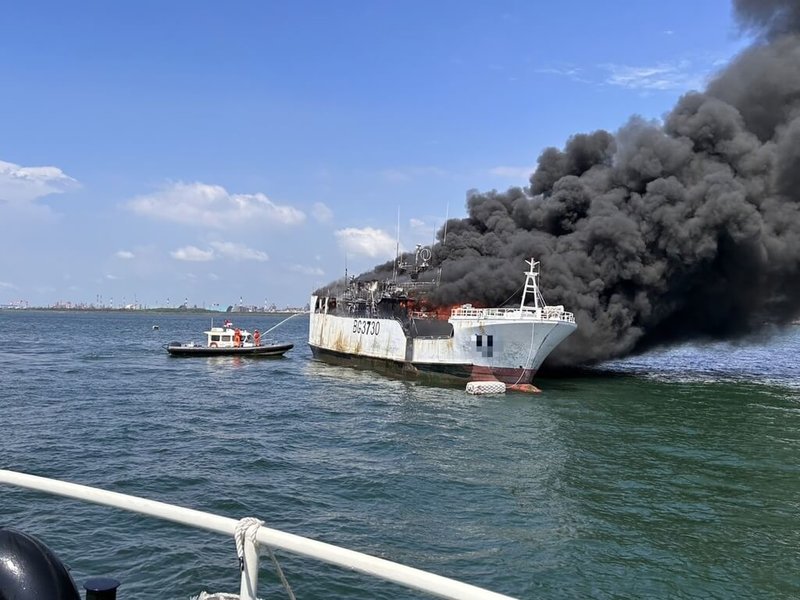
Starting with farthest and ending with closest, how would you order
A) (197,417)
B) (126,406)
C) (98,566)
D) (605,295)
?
(605,295)
(126,406)
(197,417)
(98,566)

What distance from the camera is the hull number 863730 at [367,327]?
53.5 m

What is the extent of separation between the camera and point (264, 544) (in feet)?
12.7

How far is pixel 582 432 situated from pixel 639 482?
8.38m

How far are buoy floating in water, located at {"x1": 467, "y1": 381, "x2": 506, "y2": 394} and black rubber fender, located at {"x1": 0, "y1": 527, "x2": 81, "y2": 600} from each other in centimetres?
3748

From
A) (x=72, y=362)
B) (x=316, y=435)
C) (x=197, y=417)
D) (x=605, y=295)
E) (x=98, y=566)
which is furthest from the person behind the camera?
(x=72, y=362)

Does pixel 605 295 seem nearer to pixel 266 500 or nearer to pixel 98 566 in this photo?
pixel 266 500

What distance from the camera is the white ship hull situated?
4191cm

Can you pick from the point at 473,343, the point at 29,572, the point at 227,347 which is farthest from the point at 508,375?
the point at 29,572

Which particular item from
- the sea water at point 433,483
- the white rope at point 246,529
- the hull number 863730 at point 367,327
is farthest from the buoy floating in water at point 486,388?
the white rope at point 246,529

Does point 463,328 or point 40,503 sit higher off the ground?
point 463,328

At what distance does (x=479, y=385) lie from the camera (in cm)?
4097

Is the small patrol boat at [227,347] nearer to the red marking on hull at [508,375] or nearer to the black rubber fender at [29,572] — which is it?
the red marking on hull at [508,375]

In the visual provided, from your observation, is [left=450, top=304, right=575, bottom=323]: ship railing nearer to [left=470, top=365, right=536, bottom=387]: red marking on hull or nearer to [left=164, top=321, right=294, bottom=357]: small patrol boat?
[left=470, top=365, right=536, bottom=387]: red marking on hull

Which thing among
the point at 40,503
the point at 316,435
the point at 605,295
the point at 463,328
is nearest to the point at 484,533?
the point at 40,503
